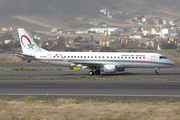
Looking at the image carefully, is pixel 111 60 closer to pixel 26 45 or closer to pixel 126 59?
pixel 126 59

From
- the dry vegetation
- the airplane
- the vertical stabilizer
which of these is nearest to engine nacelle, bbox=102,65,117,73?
the airplane

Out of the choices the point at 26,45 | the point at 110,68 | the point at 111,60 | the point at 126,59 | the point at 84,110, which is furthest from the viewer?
the point at 26,45

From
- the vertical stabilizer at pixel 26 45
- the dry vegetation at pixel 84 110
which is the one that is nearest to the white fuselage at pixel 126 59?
the vertical stabilizer at pixel 26 45

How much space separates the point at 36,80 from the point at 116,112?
19525mm

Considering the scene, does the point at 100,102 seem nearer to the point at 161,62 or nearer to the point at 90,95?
the point at 90,95

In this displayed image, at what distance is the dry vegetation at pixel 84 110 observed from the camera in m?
17.0

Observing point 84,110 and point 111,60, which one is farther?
point 111,60

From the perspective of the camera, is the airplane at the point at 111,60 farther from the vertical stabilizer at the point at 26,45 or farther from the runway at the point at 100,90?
the runway at the point at 100,90

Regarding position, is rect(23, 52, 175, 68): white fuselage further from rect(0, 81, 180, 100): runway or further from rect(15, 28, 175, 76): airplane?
rect(0, 81, 180, 100): runway

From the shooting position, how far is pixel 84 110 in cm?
1909

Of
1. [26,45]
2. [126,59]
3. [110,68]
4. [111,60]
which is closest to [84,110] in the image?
[110,68]

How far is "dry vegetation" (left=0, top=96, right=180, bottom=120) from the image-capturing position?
16984 mm

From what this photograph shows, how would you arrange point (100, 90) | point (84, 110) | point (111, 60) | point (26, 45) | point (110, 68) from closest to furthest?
point (84, 110) < point (100, 90) < point (110, 68) < point (111, 60) < point (26, 45)

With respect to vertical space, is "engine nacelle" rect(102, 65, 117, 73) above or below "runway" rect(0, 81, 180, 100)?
above
